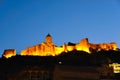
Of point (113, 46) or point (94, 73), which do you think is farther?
point (113, 46)

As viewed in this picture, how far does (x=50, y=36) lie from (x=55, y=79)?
58097 millimetres

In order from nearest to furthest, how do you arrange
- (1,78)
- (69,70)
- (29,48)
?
1. (69,70)
2. (1,78)
3. (29,48)

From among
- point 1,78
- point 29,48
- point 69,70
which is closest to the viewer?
point 69,70

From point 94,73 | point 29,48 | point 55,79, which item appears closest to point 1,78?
point 55,79

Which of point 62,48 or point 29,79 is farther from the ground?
point 62,48

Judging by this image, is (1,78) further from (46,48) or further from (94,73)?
(46,48)

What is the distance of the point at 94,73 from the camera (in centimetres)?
3950

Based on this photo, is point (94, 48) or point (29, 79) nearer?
point (29, 79)

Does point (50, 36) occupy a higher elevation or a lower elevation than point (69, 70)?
higher

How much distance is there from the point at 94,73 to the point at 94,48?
53.7 m

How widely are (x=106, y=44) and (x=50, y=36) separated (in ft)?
53.2

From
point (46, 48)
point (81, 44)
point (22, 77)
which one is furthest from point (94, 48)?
point (22, 77)

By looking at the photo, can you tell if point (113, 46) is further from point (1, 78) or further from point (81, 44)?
point (1, 78)

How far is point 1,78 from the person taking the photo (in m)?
50.0
